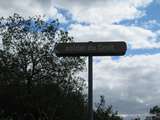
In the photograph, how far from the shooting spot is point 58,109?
4275 centimetres

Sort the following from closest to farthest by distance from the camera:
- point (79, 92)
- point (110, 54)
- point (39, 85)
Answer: point (110, 54) → point (39, 85) → point (79, 92)

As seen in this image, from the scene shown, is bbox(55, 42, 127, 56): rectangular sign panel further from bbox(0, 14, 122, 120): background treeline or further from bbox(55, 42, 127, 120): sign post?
bbox(0, 14, 122, 120): background treeline

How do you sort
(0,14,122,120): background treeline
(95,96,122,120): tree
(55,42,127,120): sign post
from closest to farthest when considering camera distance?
(55,42,127,120): sign post, (0,14,122,120): background treeline, (95,96,122,120): tree

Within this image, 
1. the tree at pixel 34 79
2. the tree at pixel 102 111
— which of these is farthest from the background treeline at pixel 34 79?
the tree at pixel 102 111

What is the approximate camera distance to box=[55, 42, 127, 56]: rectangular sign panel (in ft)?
50.1

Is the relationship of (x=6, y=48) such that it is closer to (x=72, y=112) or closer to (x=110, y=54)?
(x=72, y=112)

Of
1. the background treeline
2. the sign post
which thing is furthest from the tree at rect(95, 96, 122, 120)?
the sign post

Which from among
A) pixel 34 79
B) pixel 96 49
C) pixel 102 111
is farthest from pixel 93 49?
pixel 102 111

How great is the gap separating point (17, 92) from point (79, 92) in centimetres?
538

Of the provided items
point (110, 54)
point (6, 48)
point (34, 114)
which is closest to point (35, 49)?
point (6, 48)

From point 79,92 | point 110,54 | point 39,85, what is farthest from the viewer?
point 79,92

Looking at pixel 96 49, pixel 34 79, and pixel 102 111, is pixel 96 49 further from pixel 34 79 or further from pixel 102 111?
pixel 102 111

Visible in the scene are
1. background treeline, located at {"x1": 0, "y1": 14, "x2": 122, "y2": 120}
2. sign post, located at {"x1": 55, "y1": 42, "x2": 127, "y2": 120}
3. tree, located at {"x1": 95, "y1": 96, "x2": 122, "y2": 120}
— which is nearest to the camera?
sign post, located at {"x1": 55, "y1": 42, "x2": 127, "y2": 120}

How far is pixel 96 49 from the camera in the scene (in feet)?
50.3
